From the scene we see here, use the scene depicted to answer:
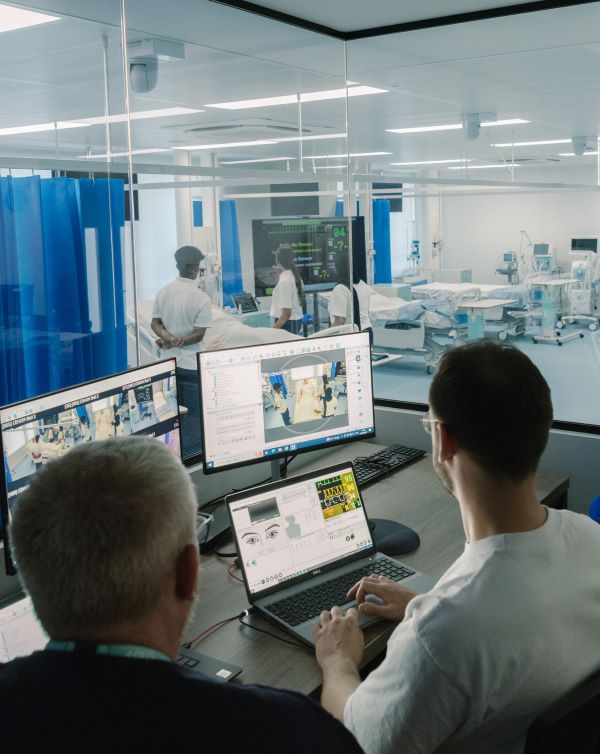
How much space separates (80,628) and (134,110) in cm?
271

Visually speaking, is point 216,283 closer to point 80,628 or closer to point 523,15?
point 523,15

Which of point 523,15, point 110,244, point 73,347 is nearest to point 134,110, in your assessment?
point 110,244

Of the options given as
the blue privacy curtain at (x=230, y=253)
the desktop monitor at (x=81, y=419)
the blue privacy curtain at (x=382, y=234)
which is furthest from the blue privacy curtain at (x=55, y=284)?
the blue privacy curtain at (x=382, y=234)

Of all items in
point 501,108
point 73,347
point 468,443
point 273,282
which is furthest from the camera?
point 501,108

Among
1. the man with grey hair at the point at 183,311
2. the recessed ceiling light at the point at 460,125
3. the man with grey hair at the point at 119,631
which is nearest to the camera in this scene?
the man with grey hair at the point at 119,631

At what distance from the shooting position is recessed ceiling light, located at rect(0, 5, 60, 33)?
2664 mm

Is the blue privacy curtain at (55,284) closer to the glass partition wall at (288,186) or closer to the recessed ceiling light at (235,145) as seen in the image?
the glass partition wall at (288,186)

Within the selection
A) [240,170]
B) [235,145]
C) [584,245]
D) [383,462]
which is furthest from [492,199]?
[383,462]

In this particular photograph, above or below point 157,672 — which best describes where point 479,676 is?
below

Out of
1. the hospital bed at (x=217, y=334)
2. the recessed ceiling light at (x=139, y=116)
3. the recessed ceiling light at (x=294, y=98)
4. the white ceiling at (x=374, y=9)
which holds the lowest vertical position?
the hospital bed at (x=217, y=334)

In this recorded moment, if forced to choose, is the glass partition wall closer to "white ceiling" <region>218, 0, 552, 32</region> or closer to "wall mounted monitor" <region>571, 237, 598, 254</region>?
"wall mounted monitor" <region>571, 237, 598, 254</region>

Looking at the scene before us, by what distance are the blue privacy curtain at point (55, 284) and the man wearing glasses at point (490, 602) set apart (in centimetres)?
188

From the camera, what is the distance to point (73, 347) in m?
3.04

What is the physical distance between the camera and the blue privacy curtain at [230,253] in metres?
3.85
